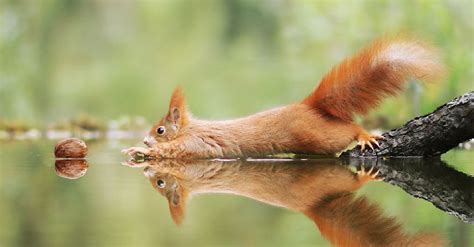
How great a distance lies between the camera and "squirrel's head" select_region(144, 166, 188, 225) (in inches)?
62.7

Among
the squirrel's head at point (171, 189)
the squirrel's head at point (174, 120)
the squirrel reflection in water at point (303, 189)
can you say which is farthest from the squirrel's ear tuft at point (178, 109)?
the squirrel's head at point (171, 189)

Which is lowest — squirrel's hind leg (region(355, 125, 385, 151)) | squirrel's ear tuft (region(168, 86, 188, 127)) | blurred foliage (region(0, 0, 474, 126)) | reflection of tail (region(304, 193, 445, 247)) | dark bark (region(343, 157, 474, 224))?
reflection of tail (region(304, 193, 445, 247))

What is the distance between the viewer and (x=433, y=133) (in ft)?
8.49

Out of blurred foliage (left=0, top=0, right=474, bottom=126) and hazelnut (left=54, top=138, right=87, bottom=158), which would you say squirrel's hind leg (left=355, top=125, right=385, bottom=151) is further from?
blurred foliage (left=0, top=0, right=474, bottom=126)

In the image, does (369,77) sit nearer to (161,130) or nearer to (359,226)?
(161,130)

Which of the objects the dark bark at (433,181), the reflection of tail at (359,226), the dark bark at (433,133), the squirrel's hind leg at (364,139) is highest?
the squirrel's hind leg at (364,139)

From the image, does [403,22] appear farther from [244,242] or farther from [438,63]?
[244,242]

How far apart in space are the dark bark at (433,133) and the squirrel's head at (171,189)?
0.78m

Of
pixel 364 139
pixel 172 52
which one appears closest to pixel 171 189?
pixel 364 139

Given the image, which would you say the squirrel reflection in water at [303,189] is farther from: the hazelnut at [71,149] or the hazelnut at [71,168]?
the hazelnut at [71,149]

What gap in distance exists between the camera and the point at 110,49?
5156 millimetres

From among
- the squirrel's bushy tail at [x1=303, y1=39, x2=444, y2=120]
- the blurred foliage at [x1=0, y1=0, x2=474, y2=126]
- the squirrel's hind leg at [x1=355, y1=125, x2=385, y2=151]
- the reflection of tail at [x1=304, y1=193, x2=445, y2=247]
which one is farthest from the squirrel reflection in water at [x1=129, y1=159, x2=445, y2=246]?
the blurred foliage at [x1=0, y1=0, x2=474, y2=126]

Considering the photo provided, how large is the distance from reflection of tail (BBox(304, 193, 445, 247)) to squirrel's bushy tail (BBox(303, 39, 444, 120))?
105 cm

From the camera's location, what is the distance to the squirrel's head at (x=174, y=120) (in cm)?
279
